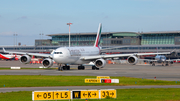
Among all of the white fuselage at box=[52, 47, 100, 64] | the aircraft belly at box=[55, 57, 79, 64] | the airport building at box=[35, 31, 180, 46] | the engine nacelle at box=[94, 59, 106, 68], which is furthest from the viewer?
the airport building at box=[35, 31, 180, 46]

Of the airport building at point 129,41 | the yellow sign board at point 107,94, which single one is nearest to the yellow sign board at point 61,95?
the yellow sign board at point 107,94

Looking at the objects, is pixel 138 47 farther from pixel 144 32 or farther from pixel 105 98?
pixel 105 98

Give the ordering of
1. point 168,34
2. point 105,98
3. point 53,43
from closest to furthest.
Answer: point 105,98, point 168,34, point 53,43

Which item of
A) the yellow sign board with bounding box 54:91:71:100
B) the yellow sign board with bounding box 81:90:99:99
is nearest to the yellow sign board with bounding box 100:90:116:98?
the yellow sign board with bounding box 81:90:99:99

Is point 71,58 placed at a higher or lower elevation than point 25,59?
higher

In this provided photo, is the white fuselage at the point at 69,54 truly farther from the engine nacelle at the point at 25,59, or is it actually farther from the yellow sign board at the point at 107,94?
the yellow sign board at the point at 107,94

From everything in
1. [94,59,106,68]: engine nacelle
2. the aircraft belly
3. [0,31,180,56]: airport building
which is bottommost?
[94,59,106,68]: engine nacelle

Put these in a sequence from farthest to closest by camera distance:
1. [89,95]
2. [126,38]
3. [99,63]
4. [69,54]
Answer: [126,38] → [99,63] → [69,54] → [89,95]

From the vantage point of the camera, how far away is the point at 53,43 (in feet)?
593

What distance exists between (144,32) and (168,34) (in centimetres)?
1269

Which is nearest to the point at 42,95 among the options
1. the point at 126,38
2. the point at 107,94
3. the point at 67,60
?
the point at 107,94

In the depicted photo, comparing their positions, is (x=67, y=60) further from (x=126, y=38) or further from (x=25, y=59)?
(x=126, y=38)

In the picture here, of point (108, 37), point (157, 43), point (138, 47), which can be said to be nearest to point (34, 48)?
point (108, 37)

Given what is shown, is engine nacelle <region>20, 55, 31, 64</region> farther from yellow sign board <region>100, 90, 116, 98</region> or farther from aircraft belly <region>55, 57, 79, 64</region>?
yellow sign board <region>100, 90, 116, 98</region>
